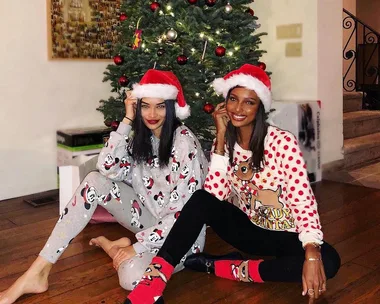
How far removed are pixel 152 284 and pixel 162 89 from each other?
86cm

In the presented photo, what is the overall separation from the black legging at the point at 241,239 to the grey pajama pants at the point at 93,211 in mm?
239

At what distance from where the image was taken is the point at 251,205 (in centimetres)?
196

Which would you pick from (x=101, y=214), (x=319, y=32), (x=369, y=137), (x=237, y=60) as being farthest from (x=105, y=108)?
(x=369, y=137)

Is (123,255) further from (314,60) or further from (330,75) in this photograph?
(330,75)

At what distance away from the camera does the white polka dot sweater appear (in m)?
1.72

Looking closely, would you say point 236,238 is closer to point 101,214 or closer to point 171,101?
point 171,101

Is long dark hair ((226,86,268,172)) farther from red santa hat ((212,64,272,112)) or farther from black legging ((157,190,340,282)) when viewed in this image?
black legging ((157,190,340,282))

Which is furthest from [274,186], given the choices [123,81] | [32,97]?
[32,97]

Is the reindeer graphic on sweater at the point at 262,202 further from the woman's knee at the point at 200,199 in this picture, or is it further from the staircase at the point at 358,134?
the staircase at the point at 358,134

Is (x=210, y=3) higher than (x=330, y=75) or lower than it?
higher

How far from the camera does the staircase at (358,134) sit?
435cm

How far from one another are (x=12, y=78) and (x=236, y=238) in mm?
2164

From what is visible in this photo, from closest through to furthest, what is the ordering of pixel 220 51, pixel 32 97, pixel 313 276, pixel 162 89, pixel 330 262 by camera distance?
pixel 313 276
pixel 330 262
pixel 162 89
pixel 220 51
pixel 32 97

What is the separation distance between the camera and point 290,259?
5.76ft
